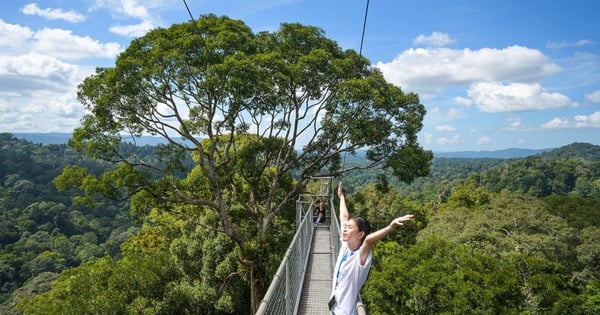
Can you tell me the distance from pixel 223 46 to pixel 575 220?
Result: 20.9 meters

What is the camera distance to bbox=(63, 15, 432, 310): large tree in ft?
30.2

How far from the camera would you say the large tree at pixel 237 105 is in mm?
9203

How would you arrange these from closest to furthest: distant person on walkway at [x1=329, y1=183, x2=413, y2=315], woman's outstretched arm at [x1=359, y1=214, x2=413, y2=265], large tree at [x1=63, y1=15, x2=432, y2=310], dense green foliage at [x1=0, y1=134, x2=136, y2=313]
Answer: woman's outstretched arm at [x1=359, y1=214, x2=413, y2=265], distant person on walkway at [x1=329, y1=183, x2=413, y2=315], large tree at [x1=63, y1=15, x2=432, y2=310], dense green foliage at [x1=0, y1=134, x2=136, y2=313]

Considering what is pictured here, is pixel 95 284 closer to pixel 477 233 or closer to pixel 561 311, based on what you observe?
pixel 561 311

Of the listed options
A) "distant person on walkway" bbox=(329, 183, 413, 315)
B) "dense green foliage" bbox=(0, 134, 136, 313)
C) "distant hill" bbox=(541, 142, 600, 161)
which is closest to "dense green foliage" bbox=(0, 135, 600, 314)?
"distant person on walkway" bbox=(329, 183, 413, 315)

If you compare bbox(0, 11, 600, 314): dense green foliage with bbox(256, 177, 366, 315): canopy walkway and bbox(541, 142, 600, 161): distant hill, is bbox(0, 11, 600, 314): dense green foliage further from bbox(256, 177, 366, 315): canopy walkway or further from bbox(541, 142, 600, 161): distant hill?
bbox(541, 142, 600, 161): distant hill

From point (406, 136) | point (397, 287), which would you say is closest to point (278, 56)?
point (406, 136)

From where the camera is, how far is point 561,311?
31.6ft

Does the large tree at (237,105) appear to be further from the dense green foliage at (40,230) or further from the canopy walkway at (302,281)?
the dense green foliage at (40,230)

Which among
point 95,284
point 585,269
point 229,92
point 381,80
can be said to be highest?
point 381,80

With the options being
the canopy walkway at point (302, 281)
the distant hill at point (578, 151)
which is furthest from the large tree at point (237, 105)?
the distant hill at point (578, 151)

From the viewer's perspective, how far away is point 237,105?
942 centimetres

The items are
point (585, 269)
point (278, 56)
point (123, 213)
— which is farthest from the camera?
point (123, 213)

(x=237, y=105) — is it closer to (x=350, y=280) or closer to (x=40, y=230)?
(x=350, y=280)
